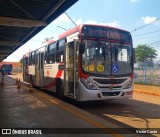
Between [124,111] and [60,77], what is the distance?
3.93 metres

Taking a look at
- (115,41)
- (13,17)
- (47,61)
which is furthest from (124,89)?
(13,17)

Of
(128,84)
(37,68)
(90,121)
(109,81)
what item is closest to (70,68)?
(109,81)

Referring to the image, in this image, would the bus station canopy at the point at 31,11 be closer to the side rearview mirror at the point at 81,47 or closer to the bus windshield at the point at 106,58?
the bus windshield at the point at 106,58

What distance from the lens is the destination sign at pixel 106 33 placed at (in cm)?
1141

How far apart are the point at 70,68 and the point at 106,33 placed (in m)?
2.18

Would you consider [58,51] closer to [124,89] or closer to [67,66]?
[67,66]

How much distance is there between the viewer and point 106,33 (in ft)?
38.6

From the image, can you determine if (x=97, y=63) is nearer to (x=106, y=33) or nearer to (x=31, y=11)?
(x=106, y=33)

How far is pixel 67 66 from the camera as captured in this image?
12.3 meters

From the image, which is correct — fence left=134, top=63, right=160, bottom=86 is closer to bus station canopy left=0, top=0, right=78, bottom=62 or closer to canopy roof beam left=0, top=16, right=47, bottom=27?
bus station canopy left=0, top=0, right=78, bottom=62

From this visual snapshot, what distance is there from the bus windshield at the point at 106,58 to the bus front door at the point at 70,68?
539 mm

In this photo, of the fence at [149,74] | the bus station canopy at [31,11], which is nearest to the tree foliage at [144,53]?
the fence at [149,74]

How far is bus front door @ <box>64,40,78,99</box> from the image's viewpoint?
37.5 feet

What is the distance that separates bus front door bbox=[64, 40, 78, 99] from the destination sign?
0.67 metres
